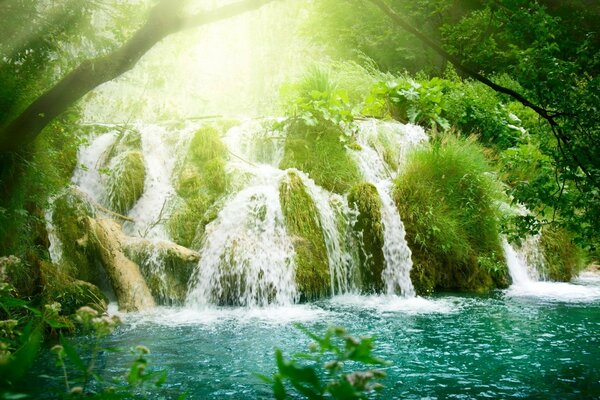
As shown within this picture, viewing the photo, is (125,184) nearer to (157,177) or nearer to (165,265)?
(157,177)

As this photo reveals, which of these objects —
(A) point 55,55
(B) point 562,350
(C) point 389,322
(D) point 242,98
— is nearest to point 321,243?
(C) point 389,322

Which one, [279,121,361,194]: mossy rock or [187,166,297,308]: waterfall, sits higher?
[279,121,361,194]: mossy rock

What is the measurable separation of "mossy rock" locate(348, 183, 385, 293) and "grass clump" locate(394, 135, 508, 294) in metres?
0.58

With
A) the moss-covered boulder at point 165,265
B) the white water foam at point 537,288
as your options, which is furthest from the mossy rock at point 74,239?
the white water foam at point 537,288

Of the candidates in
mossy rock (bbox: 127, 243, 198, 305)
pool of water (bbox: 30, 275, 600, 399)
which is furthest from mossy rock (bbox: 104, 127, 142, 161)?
pool of water (bbox: 30, 275, 600, 399)

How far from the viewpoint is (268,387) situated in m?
3.45

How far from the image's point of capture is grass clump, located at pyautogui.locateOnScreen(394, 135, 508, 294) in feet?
24.3

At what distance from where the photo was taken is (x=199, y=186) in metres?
7.95

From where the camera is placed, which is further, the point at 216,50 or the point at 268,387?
the point at 216,50

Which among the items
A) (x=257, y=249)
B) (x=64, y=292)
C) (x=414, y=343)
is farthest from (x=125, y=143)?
(x=414, y=343)

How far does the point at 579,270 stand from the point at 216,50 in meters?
13.7

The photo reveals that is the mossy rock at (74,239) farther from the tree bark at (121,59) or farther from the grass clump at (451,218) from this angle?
the grass clump at (451,218)

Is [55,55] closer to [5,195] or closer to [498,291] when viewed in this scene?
[5,195]

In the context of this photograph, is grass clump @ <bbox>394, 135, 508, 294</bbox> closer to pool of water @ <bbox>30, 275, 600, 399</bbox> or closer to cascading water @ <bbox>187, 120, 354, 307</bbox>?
pool of water @ <bbox>30, 275, 600, 399</bbox>
